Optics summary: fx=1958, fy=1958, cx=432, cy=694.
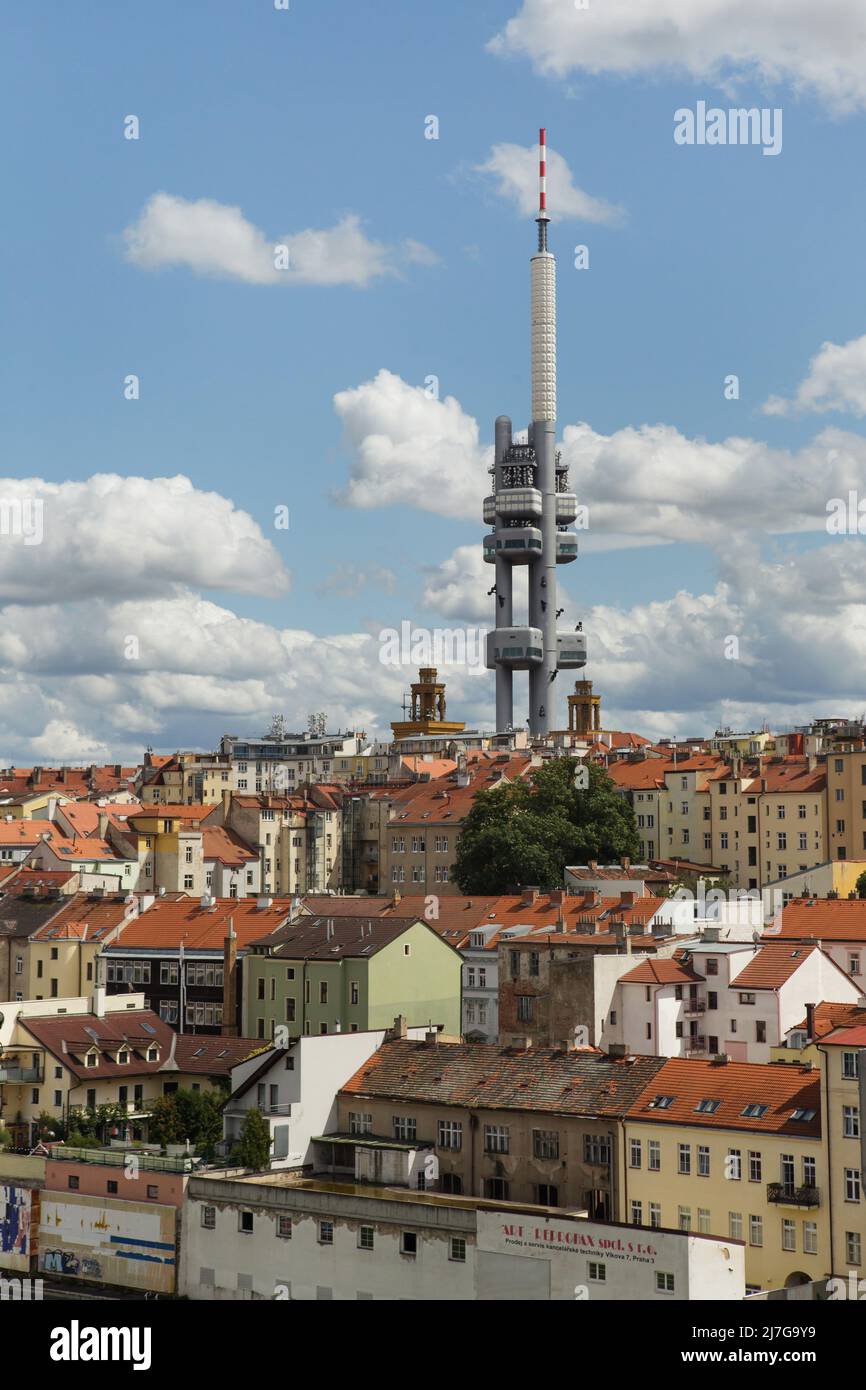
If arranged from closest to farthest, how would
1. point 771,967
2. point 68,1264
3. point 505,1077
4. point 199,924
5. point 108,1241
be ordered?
point 108,1241
point 68,1264
point 505,1077
point 771,967
point 199,924

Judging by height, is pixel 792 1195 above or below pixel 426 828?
below

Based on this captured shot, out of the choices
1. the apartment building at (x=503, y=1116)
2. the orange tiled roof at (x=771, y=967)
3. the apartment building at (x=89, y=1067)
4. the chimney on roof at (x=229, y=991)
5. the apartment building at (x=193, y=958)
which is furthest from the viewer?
the apartment building at (x=193, y=958)

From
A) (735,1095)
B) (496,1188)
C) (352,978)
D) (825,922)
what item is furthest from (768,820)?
(735,1095)

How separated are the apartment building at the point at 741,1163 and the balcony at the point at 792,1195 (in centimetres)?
3

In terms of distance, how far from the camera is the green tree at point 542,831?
11425cm

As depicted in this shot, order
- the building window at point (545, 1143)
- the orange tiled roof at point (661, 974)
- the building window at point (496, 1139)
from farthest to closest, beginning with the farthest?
the orange tiled roof at point (661, 974), the building window at point (496, 1139), the building window at point (545, 1143)

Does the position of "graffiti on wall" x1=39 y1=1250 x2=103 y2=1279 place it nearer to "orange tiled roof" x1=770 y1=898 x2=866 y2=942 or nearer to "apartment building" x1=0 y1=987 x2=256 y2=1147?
"apartment building" x1=0 y1=987 x2=256 y2=1147

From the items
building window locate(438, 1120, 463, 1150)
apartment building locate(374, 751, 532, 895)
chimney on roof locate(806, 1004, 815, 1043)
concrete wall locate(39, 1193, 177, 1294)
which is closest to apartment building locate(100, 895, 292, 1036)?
concrete wall locate(39, 1193, 177, 1294)

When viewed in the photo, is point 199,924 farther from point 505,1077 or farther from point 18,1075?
point 505,1077

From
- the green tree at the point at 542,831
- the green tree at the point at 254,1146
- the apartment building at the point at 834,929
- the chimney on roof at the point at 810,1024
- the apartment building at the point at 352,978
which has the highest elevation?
the green tree at the point at 542,831

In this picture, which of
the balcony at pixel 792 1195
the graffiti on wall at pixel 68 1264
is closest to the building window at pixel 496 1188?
the balcony at pixel 792 1195

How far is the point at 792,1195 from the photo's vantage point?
178 ft

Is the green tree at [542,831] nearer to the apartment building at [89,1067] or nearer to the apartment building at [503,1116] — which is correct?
the apartment building at [89,1067]

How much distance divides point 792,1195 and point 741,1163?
1.92 metres
